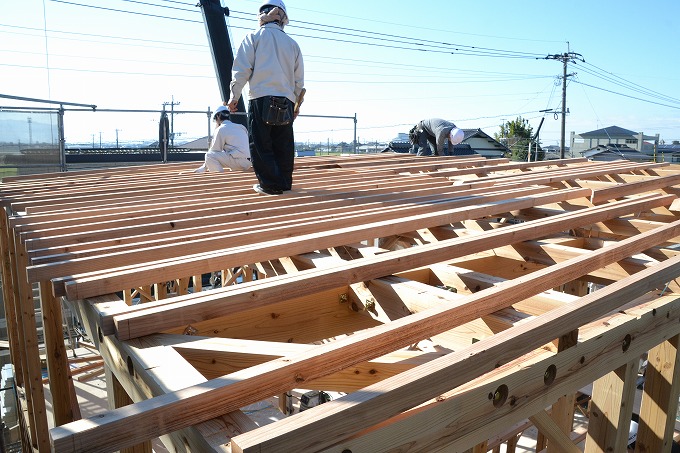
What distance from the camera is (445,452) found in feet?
5.08

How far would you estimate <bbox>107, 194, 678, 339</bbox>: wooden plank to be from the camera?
1.83 meters

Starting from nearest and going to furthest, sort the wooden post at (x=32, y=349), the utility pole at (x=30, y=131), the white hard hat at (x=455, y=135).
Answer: the wooden post at (x=32, y=349) < the utility pole at (x=30, y=131) < the white hard hat at (x=455, y=135)

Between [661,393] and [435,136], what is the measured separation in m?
8.19

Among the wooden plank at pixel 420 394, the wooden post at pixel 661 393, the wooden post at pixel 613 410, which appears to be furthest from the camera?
the wooden post at pixel 661 393

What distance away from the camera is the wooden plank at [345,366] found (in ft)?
4.10

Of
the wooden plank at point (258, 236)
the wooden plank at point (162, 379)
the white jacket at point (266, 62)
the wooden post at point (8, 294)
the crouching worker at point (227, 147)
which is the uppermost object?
the white jacket at point (266, 62)

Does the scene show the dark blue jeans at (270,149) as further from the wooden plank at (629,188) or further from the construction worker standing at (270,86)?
the wooden plank at (629,188)

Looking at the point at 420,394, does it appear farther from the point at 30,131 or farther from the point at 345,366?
the point at 30,131

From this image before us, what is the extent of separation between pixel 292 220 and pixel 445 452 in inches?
79.9

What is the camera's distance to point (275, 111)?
4.30 m

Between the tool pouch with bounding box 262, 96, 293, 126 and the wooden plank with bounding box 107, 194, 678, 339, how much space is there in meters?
2.03

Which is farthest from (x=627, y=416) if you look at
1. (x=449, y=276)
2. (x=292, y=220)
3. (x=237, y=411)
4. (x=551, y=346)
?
(x=292, y=220)

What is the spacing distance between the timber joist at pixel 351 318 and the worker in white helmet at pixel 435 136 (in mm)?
5728

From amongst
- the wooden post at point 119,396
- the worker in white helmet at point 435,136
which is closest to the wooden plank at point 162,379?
the wooden post at point 119,396
